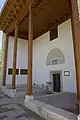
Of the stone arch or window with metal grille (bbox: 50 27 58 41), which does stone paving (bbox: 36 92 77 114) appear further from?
window with metal grille (bbox: 50 27 58 41)

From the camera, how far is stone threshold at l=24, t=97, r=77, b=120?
9.63 feet

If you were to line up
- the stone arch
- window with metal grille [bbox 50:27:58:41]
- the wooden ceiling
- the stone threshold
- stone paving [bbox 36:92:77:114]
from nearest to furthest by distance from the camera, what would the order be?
the stone threshold → stone paving [bbox 36:92:77:114] → the wooden ceiling → the stone arch → window with metal grille [bbox 50:27:58:41]

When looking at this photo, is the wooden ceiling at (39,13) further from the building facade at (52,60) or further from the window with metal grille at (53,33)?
the building facade at (52,60)

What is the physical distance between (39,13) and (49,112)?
18.3 ft

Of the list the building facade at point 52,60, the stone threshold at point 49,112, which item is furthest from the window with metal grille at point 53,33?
the stone threshold at point 49,112

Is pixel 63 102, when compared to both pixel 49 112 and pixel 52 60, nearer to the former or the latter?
pixel 49 112

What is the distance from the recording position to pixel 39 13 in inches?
280

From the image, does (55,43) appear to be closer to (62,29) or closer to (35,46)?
(62,29)

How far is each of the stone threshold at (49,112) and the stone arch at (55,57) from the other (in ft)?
12.8

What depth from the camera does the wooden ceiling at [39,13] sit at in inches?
240

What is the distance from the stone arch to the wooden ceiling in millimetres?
1846

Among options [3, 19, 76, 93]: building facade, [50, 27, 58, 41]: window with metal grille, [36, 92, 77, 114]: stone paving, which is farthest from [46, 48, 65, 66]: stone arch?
[36, 92, 77, 114]: stone paving

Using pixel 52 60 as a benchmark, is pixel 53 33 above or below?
above

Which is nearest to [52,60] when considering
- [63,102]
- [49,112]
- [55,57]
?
[55,57]
